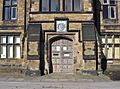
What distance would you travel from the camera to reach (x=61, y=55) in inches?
890

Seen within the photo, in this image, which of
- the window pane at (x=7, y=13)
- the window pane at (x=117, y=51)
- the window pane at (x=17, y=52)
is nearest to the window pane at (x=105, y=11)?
the window pane at (x=117, y=51)

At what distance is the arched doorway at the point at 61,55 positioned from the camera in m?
22.4

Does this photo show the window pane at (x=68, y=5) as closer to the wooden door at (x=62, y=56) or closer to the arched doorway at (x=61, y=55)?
the arched doorway at (x=61, y=55)

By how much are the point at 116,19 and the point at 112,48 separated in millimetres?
2523

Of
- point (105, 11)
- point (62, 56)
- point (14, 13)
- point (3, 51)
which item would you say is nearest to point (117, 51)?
point (105, 11)

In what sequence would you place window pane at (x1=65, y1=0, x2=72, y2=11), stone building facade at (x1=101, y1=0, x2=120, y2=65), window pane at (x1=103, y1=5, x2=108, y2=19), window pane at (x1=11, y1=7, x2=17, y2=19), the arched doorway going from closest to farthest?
the arched doorway → window pane at (x1=65, y1=0, x2=72, y2=11) → stone building facade at (x1=101, y1=0, x2=120, y2=65) → window pane at (x1=103, y1=5, x2=108, y2=19) → window pane at (x1=11, y1=7, x2=17, y2=19)

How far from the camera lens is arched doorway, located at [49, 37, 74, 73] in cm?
2242

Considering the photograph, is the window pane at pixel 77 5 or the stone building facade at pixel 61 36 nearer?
the stone building facade at pixel 61 36

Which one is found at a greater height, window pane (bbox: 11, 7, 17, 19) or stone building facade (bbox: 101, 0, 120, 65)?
window pane (bbox: 11, 7, 17, 19)

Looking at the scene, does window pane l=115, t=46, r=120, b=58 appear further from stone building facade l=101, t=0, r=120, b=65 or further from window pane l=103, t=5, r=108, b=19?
window pane l=103, t=5, r=108, b=19

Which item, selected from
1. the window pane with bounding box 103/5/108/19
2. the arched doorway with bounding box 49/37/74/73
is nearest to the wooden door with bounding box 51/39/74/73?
the arched doorway with bounding box 49/37/74/73

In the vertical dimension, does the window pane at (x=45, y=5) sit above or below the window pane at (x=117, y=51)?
→ above

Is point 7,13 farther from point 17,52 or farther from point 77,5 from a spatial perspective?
point 77,5

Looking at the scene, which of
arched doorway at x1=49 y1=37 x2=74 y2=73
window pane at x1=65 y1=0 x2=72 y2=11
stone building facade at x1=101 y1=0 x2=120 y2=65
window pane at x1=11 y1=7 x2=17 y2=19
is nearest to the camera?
arched doorway at x1=49 y1=37 x2=74 y2=73
